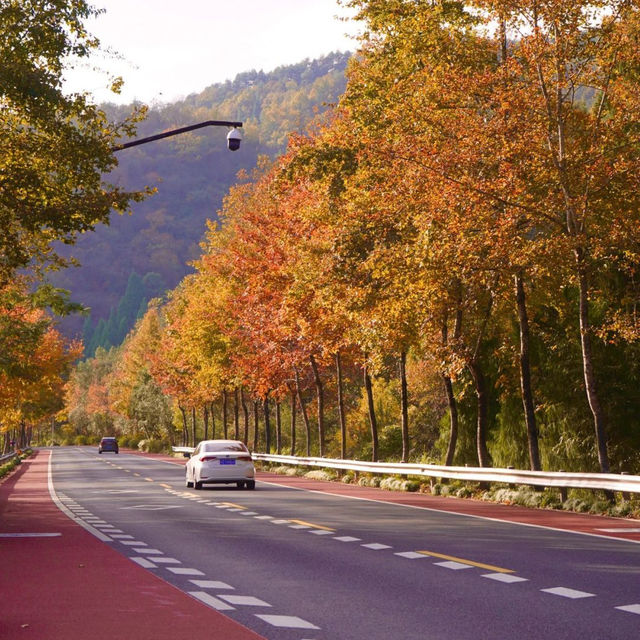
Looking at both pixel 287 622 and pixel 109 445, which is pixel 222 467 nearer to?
pixel 287 622

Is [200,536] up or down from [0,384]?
down

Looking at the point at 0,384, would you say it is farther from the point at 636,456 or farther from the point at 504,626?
the point at 504,626

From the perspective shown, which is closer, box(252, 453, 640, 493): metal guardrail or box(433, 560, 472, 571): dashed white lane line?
box(433, 560, 472, 571): dashed white lane line

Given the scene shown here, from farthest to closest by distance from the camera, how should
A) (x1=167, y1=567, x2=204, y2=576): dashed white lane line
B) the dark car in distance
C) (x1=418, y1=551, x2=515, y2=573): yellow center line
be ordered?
the dark car in distance
(x1=167, y1=567, x2=204, y2=576): dashed white lane line
(x1=418, y1=551, x2=515, y2=573): yellow center line

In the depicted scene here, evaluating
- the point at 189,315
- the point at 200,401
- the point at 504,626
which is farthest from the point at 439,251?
the point at 200,401

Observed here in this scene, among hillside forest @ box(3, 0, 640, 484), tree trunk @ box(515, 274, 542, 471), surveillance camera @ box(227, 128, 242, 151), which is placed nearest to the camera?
hillside forest @ box(3, 0, 640, 484)

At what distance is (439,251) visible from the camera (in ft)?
74.5

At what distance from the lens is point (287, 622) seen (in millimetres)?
9172

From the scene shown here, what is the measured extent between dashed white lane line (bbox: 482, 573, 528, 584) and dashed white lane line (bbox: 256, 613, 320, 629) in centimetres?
295

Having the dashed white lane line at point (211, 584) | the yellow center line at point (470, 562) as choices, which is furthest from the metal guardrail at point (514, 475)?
the dashed white lane line at point (211, 584)

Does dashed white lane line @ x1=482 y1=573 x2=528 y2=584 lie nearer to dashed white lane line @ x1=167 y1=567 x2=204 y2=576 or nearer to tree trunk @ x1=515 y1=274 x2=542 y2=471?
dashed white lane line @ x1=167 y1=567 x2=204 y2=576

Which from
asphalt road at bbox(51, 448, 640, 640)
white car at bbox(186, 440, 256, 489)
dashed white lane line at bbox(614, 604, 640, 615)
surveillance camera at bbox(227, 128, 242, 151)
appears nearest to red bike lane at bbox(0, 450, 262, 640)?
asphalt road at bbox(51, 448, 640, 640)

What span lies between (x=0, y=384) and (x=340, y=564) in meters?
42.0

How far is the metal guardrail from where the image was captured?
19.5 metres
